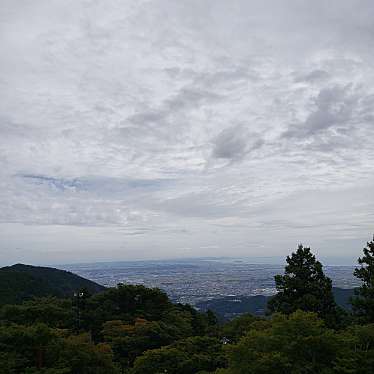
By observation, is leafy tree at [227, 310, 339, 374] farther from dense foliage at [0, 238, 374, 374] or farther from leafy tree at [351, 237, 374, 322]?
Result: leafy tree at [351, 237, 374, 322]

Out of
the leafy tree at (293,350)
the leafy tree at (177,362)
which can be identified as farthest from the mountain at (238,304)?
the leafy tree at (293,350)

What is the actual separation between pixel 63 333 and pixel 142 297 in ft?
42.6

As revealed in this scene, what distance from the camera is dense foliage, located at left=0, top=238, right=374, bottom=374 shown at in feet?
37.8

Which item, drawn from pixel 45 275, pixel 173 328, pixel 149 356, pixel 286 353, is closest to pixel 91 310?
pixel 173 328

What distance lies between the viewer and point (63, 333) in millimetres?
19625

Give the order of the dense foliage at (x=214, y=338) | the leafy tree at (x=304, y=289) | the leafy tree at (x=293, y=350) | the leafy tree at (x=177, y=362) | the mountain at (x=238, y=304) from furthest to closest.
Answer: the mountain at (x=238, y=304), the leafy tree at (x=304, y=289), the leafy tree at (x=177, y=362), the dense foliage at (x=214, y=338), the leafy tree at (x=293, y=350)

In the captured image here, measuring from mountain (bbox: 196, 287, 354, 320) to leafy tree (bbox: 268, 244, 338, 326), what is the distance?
156 ft

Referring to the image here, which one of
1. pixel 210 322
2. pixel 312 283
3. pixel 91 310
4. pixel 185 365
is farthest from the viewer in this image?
pixel 210 322

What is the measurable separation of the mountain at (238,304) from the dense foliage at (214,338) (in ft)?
134

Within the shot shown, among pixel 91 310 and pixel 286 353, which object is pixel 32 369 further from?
pixel 91 310

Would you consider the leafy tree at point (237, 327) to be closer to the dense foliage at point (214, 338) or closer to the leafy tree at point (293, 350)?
the dense foliage at point (214, 338)

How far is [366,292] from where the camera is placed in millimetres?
18391

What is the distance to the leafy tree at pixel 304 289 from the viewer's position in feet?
67.0

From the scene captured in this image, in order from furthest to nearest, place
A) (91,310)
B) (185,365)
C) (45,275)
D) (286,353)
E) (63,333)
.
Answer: (45,275)
(91,310)
(63,333)
(185,365)
(286,353)
